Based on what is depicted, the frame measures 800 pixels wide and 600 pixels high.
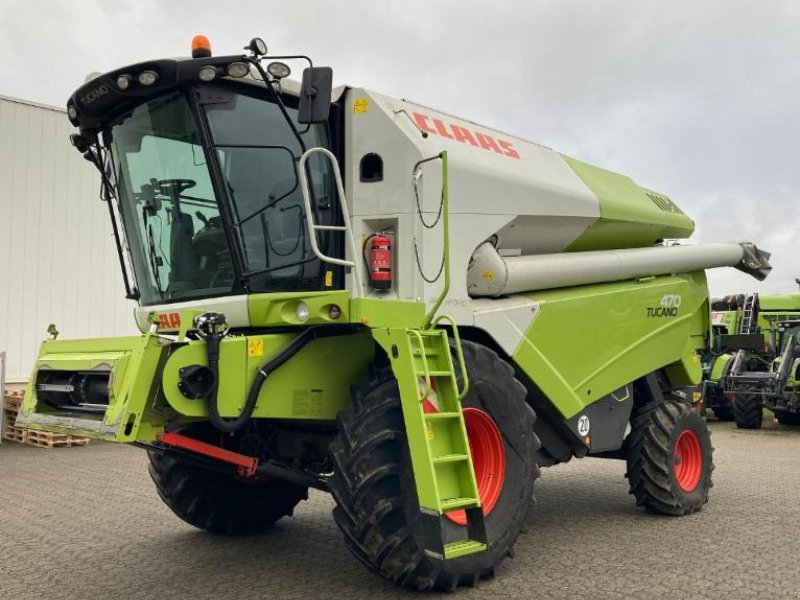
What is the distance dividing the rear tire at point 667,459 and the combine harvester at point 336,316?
0.73 metres

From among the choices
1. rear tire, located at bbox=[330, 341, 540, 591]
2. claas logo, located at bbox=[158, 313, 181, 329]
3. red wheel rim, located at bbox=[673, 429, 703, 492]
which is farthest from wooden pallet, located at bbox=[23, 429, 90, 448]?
red wheel rim, located at bbox=[673, 429, 703, 492]

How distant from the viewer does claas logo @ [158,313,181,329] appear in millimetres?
4719

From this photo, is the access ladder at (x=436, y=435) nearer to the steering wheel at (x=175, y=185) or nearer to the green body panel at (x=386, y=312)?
the green body panel at (x=386, y=312)

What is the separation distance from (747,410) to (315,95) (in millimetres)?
13153

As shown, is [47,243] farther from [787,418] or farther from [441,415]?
[787,418]

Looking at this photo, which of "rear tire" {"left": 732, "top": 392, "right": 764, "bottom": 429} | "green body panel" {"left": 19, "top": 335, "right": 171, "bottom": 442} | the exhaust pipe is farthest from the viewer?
"rear tire" {"left": 732, "top": 392, "right": 764, "bottom": 429}

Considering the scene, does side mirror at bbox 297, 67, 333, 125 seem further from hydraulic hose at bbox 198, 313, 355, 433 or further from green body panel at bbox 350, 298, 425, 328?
hydraulic hose at bbox 198, 313, 355, 433

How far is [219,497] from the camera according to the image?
5.64 meters

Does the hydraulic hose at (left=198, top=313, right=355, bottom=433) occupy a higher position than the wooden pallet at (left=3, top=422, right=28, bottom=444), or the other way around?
the hydraulic hose at (left=198, top=313, right=355, bottom=433)

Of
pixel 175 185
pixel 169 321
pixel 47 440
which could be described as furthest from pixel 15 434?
pixel 175 185

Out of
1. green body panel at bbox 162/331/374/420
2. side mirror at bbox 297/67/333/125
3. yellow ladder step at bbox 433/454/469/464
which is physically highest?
side mirror at bbox 297/67/333/125

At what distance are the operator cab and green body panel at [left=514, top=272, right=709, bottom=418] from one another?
64.5 inches

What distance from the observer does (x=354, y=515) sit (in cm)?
400

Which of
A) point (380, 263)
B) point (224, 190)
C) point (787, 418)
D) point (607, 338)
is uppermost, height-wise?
point (224, 190)
